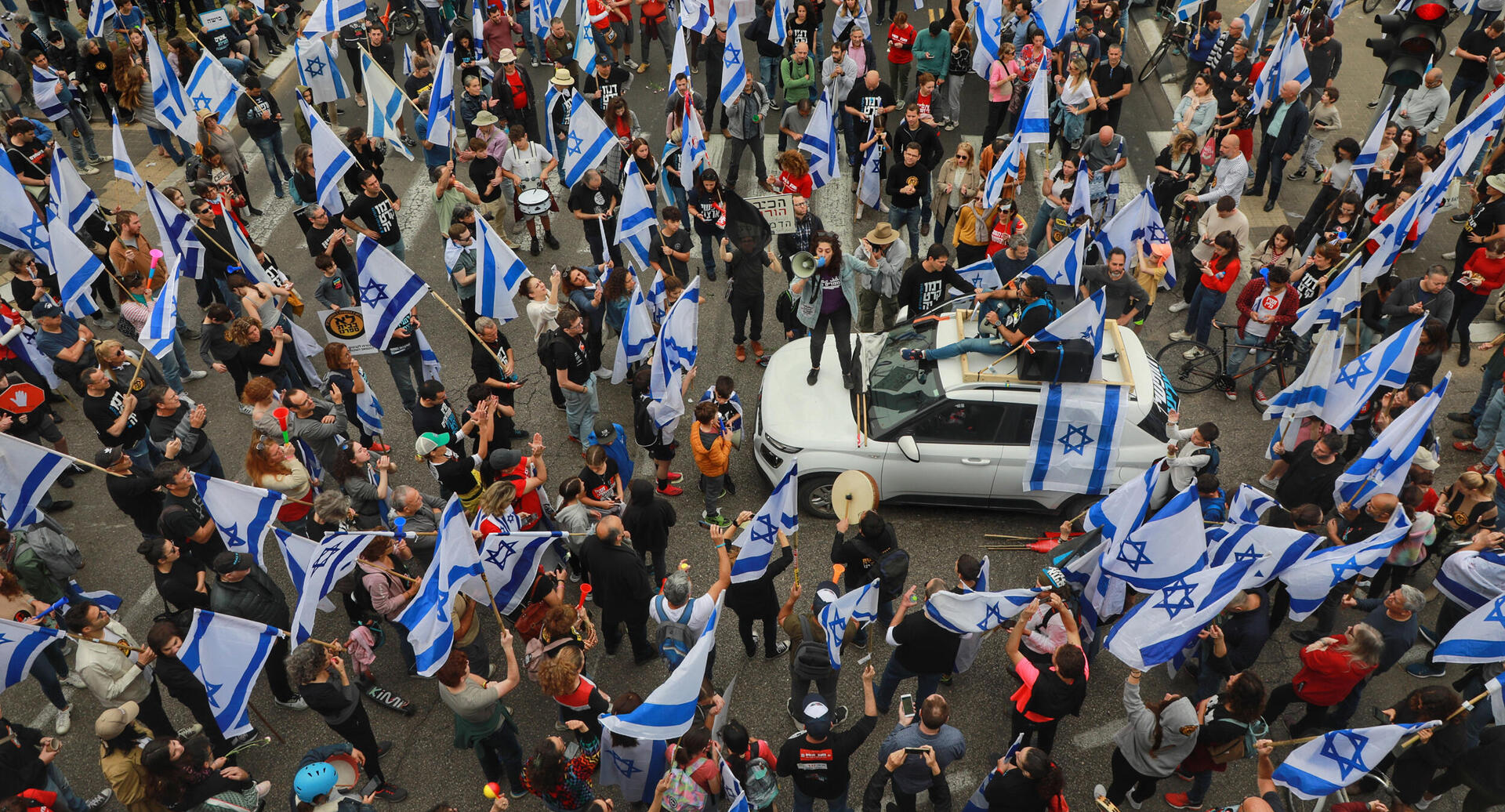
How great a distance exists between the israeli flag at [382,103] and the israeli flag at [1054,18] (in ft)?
32.6

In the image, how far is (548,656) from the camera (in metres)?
7.71

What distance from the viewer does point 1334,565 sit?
823cm

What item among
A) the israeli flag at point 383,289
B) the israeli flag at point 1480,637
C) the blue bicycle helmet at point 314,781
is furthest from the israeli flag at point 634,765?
the israeli flag at point 1480,637

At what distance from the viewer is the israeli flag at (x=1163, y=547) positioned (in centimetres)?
826

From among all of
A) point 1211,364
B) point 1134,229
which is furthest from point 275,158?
point 1211,364

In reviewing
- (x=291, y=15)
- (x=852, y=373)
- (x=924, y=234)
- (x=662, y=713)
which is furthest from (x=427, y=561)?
(x=291, y=15)

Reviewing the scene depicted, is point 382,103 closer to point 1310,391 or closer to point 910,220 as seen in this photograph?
point 910,220

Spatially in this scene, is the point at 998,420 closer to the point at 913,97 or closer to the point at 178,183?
the point at 913,97

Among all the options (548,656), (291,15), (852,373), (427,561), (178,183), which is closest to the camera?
(548,656)

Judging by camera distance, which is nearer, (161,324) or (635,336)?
(161,324)

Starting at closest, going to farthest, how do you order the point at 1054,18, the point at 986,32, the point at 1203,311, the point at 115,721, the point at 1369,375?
the point at 115,721
the point at 1369,375
the point at 1203,311
the point at 986,32
the point at 1054,18

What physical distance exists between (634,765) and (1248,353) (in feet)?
28.8

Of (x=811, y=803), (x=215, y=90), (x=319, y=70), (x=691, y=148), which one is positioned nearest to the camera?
(x=811, y=803)

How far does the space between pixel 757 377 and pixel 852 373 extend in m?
2.33
